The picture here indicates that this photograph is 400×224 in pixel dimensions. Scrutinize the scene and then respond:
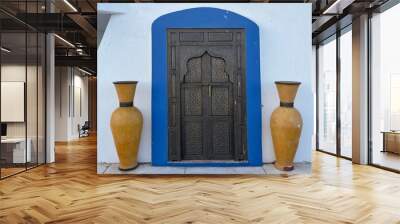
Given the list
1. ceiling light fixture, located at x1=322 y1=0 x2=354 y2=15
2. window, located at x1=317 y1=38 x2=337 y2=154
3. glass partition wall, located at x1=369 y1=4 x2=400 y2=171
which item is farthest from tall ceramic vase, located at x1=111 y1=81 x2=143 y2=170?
window, located at x1=317 y1=38 x2=337 y2=154

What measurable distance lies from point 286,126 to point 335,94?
3.23 m

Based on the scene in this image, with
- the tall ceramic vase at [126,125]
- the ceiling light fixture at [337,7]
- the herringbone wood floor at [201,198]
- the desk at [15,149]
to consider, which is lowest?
the herringbone wood floor at [201,198]

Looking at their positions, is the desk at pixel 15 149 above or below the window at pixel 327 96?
below

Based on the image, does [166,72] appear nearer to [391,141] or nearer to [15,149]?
[15,149]

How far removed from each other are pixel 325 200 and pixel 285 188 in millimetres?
690

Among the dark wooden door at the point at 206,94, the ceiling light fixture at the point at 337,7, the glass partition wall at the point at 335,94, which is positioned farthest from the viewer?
the glass partition wall at the point at 335,94

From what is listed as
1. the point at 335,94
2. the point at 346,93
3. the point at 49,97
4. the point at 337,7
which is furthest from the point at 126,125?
the point at 335,94

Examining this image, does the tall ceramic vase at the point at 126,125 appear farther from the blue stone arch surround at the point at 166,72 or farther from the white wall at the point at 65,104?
the white wall at the point at 65,104

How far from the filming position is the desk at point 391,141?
6110 mm

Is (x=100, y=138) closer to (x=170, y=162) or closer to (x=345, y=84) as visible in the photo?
(x=170, y=162)

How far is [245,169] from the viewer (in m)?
5.55

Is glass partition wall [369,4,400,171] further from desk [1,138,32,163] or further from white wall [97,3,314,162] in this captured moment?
desk [1,138,32,163]

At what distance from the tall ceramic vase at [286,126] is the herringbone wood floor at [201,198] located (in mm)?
379

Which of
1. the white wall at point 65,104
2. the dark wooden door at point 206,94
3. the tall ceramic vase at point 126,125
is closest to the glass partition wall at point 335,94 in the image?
the dark wooden door at point 206,94
